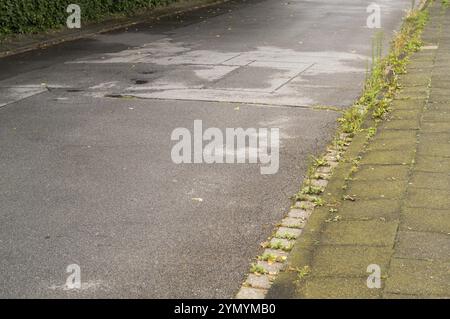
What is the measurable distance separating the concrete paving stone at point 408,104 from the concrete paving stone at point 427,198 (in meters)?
3.38

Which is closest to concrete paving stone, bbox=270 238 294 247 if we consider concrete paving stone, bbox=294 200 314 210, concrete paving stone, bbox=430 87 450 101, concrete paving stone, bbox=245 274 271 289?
concrete paving stone, bbox=245 274 271 289

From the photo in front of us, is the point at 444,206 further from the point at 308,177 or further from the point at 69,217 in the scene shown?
the point at 69,217

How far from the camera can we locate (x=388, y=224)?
5.54 metres

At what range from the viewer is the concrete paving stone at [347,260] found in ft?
15.7

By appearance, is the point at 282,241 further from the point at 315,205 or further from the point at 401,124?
the point at 401,124

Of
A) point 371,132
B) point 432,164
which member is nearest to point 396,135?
point 371,132

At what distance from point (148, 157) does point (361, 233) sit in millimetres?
3185

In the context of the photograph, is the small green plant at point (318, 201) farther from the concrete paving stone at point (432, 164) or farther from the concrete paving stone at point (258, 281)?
the concrete paving stone at point (258, 281)

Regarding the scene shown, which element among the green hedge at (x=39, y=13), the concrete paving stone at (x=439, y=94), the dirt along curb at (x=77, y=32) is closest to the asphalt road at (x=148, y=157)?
the dirt along curb at (x=77, y=32)

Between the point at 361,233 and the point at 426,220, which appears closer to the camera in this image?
the point at 361,233

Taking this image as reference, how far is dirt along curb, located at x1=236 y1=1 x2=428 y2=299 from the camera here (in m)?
4.78
